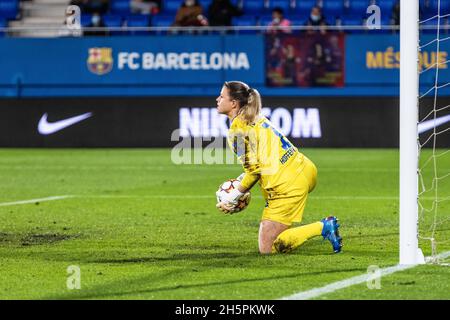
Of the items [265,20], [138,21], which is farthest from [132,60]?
[265,20]

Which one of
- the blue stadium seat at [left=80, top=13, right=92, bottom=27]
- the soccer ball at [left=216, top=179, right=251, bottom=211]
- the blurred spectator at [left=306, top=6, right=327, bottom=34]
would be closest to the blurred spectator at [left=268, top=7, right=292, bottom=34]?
the blurred spectator at [left=306, top=6, right=327, bottom=34]

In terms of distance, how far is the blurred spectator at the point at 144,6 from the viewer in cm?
2692

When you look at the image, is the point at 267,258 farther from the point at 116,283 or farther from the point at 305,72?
the point at 305,72

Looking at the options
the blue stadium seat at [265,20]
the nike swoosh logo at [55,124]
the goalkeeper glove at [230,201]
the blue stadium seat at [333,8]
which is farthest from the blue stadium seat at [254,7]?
the goalkeeper glove at [230,201]

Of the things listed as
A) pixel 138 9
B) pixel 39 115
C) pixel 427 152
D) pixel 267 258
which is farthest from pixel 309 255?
pixel 138 9

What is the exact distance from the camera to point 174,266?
860 centimetres

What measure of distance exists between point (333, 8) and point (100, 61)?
5906 mm

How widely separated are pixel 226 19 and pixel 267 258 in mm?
16310

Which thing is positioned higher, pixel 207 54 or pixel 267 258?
pixel 207 54

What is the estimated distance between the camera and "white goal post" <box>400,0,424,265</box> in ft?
27.4

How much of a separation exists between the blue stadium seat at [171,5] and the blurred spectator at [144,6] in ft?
0.69

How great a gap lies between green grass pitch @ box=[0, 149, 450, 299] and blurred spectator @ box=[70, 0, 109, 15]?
8167mm

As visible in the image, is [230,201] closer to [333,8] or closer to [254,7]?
[333,8]

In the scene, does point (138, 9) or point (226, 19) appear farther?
point (138, 9)
